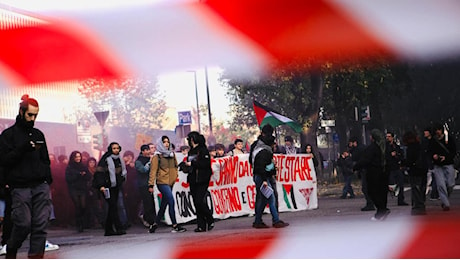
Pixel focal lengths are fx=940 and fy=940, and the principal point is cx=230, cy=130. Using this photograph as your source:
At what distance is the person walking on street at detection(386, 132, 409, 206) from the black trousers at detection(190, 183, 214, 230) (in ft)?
10.5

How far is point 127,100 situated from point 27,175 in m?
1.67

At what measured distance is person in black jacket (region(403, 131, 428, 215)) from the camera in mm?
13836

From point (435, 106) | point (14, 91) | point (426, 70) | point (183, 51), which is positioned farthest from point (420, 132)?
point (14, 91)

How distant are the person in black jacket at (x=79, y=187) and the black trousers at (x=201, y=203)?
2824 mm

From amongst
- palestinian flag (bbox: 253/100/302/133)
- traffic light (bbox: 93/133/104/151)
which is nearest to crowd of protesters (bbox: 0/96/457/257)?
palestinian flag (bbox: 253/100/302/133)

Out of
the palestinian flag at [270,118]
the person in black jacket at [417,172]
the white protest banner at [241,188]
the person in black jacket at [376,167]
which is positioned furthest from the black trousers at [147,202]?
the person in black jacket at [417,172]

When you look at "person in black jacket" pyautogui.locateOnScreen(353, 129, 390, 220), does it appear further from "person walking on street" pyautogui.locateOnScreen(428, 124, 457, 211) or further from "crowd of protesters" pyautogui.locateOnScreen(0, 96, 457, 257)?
"person walking on street" pyautogui.locateOnScreen(428, 124, 457, 211)

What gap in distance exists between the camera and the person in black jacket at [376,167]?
43.0 feet

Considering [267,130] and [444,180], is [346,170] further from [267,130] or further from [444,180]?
[267,130]

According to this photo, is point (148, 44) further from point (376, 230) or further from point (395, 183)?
point (395, 183)

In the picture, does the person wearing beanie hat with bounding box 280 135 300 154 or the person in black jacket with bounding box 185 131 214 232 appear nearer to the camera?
the person in black jacket with bounding box 185 131 214 232

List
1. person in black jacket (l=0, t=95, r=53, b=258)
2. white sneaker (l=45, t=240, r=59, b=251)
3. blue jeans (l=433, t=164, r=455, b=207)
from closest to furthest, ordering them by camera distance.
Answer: person in black jacket (l=0, t=95, r=53, b=258)
white sneaker (l=45, t=240, r=59, b=251)
blue jeans (l=433, t=164, r=455, b=207)

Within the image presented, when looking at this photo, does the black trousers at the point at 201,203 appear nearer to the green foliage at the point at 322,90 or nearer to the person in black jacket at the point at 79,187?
the green foliage at the point at 322,90

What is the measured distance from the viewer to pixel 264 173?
13070 mm
